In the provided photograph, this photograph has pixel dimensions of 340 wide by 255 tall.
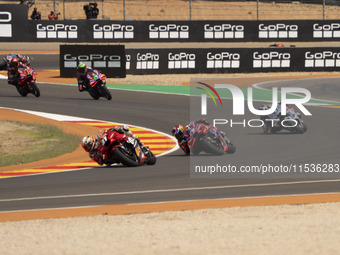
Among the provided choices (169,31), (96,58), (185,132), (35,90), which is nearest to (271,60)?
(169,31)

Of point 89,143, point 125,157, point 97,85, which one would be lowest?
point 125,157

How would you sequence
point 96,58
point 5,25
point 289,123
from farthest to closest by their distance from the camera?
point 5,25, point 96,58, point 289,123

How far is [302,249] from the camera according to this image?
33.3 ft

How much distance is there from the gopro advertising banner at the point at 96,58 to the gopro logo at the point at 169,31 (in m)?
9.68

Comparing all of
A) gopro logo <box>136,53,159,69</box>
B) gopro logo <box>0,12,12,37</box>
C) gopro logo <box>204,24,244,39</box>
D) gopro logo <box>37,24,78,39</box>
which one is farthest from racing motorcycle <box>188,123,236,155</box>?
gopro logo <box>204,24,244,39</box>

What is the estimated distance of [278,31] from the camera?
46.7 metres

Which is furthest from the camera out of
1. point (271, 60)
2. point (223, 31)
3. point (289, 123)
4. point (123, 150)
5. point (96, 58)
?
point (223, 31)

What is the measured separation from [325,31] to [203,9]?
13784mm

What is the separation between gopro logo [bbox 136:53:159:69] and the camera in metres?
38.0

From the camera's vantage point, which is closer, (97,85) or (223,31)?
(97,85)

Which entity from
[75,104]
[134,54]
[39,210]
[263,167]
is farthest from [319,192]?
[134,54]

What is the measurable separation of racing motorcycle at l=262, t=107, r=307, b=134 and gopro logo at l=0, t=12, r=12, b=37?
25276mm

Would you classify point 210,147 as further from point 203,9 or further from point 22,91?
point 203,9

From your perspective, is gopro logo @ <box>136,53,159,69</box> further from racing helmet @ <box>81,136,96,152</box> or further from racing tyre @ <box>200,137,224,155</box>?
racing helmet @ <box>81,136,96,152</box>
